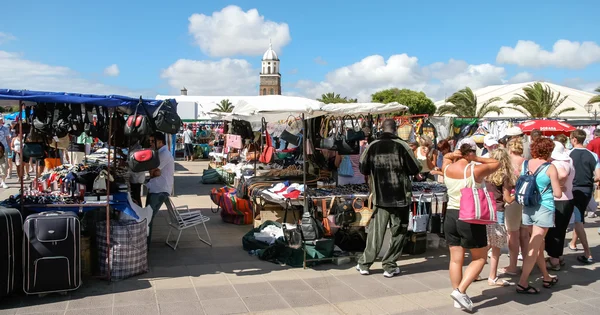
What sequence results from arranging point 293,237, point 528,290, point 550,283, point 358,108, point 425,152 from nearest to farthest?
point 528,290
point 550,283
point 293,237
point 358,108
point 425,152

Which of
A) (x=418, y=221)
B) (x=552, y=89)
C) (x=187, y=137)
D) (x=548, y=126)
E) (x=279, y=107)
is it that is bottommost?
(x=418, y=221)

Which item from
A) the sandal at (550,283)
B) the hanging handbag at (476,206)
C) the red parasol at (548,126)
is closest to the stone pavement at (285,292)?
the sandal at (550,283)

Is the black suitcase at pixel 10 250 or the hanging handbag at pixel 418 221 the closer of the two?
the black suitcase at pixel 10 250

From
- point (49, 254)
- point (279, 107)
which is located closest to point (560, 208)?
point (279, 107)

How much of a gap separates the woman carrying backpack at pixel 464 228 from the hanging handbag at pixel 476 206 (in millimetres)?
62

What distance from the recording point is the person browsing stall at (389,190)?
5.27 meters

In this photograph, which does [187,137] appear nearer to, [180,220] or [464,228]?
[180,220]

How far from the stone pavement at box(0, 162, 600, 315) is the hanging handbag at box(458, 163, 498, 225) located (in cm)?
93

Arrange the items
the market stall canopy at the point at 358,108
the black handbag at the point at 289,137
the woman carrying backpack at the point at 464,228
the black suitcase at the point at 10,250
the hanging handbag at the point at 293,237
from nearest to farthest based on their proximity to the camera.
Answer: the black suitcase at the point at 10,250 < the woman carrying backpack at the point at 464,228 < the hanging handbag at the point at 293,237 < the market stall canopy at the point at 358,108 < the black handbag at the point at 289,137

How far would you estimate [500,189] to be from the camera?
4902mm

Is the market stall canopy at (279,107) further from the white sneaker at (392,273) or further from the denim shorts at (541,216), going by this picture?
the denim shorts at (541,216)

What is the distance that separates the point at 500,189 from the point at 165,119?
144 inches

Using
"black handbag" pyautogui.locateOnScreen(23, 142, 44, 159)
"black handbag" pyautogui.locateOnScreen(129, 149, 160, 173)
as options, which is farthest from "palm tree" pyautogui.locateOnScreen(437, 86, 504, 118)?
"black handbag" pyautogui.locateOnScreen(23, 142, 44, 159)

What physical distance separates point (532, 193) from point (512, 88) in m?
34.0
